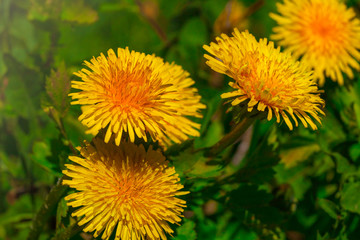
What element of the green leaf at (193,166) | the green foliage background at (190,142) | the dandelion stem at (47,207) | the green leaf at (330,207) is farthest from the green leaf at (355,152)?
the dandelion stem at (47,207)

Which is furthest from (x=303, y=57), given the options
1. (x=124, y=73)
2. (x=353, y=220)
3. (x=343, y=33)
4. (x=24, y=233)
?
(x=24, y=233)

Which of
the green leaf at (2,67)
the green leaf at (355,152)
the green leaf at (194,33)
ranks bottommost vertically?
the green leaf at (355,152)

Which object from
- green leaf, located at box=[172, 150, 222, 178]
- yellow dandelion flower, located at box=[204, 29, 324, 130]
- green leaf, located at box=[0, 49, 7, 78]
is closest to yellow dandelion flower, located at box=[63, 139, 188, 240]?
green leaf, located at box=[172, 150, 222, 178]

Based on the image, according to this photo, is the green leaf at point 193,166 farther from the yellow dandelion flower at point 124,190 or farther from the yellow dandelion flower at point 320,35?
the yellow dandelion flower at point 320,35

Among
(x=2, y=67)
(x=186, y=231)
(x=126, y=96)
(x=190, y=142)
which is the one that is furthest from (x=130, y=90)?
(x=2, y=67)

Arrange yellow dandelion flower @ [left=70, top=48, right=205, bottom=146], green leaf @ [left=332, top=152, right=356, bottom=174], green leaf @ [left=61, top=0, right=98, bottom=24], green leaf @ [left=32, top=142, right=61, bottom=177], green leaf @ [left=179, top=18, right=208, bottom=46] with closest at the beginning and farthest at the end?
yellow dandelion flower @ [left=70, top=48, right=205, bottom=146] → green leaf @ [left=32, top=142, right=61, bottom=177] → green leaf @ [left=332, top=152, right=356, bottom=174] → green leaf @ [left=61, top=0, right=98, bottom=24] → green leaf @ [left=179, top=18, right=208, bottom=46]

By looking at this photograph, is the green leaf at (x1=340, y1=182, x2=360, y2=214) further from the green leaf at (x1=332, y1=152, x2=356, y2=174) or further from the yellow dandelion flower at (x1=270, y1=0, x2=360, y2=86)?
the yellow dandelion flower at (x1=270, y1=0, x2=360, y2=86)

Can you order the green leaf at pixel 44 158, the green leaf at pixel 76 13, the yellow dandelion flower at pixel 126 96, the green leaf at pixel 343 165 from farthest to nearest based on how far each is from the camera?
the green leaf at pixel 76 13 < the green leaf at pixel 343 165 < the green leaf at pixel 44 158 < the yellow dandelion flower at pixel 126 96
